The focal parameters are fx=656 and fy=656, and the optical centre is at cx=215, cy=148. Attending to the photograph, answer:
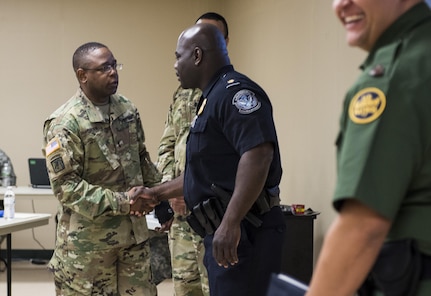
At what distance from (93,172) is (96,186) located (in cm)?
9

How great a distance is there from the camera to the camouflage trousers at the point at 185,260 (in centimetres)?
341

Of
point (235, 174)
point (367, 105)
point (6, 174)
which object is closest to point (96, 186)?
point (235, 174)

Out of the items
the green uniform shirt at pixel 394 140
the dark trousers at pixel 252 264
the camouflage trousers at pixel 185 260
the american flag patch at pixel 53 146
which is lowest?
the camouflage trousers at pixel 185 260

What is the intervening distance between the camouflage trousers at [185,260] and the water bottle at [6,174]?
3.66 meters

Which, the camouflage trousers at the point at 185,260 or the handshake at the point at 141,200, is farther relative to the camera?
the camouflage trousers at the point at 185,260

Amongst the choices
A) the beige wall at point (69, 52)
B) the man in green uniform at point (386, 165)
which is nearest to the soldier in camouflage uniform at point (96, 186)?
the man in green uniform at point (386, 165)

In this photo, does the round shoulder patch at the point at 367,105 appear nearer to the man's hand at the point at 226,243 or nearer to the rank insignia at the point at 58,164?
the man's hand at the point at 226,243

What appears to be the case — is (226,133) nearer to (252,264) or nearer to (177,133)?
(252,264)

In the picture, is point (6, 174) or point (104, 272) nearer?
point (104, 272)

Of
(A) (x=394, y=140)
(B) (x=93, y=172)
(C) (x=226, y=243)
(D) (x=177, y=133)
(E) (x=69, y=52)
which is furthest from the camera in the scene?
(E) (x=69, y=52)

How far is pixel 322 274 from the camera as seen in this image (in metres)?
1.20

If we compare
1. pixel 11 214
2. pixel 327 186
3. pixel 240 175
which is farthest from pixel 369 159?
pixel 11 214

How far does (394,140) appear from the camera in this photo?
1.14 meters

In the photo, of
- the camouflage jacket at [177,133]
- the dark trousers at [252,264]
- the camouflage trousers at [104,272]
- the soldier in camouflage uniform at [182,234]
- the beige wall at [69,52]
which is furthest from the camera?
the beige wall at [69,52]
